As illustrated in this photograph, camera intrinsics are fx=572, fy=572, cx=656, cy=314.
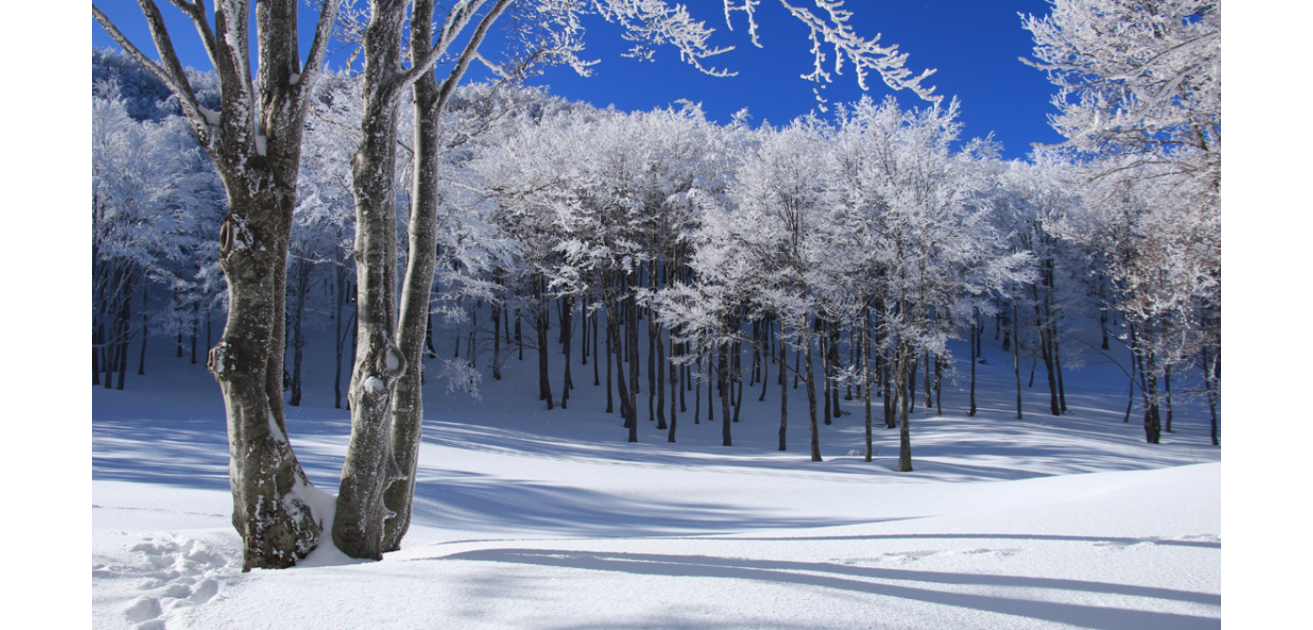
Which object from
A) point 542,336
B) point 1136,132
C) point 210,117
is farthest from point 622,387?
point 210,117

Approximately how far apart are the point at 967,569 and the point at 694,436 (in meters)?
15.1

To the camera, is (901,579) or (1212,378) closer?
(901,579)

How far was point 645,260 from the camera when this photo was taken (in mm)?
16750

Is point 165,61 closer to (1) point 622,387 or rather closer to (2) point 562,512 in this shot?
(2) point 562,512

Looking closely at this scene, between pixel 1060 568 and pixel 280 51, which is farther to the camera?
pixel 280 51

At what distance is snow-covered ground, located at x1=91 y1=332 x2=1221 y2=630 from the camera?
213 centimetres

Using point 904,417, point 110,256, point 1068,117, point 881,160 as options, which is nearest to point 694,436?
point 904,417

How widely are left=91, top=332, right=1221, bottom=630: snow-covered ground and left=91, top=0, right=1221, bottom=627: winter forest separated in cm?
5

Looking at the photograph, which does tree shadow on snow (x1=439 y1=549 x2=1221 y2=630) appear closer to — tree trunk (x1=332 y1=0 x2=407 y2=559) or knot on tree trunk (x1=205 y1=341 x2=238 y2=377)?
tree trunk (x1=332 y1=0 x2=407 y2=559)

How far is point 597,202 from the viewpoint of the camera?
1562 centimetres

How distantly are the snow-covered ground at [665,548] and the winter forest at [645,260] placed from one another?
0.05 meters

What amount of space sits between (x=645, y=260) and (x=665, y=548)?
1352 centimetres

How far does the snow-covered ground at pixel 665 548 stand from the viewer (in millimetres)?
2133
